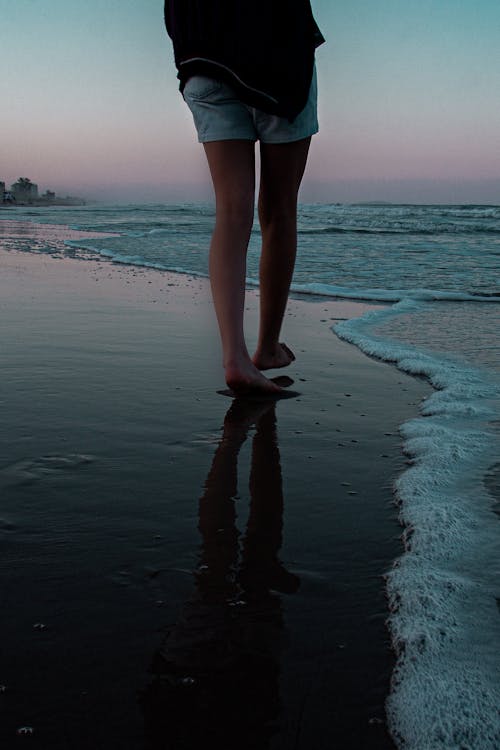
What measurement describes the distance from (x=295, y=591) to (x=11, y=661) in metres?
0.44

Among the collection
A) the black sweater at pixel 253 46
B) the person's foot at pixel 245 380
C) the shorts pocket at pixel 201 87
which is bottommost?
the person's foot at pixel 245 380


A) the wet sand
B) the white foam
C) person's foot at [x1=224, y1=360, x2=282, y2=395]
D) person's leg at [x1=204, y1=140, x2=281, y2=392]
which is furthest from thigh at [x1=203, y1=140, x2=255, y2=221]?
the white foam

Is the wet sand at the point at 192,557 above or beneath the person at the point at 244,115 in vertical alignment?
beneath

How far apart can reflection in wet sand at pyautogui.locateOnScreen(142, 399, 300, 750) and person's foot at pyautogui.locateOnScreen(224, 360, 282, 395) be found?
0.69 meters

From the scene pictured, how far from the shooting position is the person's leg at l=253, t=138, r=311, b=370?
2236 mm

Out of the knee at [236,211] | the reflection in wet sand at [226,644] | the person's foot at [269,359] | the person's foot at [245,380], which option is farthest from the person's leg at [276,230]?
the reflection in wet sand at [226,644]

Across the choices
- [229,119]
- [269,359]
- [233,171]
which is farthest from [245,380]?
[229,119]

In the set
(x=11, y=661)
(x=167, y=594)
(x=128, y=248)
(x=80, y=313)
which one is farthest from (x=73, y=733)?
(x=128, y=248)

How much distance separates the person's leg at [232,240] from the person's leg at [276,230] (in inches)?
3.8

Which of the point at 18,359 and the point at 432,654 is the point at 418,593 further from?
the point at 18,359

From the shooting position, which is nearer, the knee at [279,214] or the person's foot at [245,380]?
the person's foot at [245,380]

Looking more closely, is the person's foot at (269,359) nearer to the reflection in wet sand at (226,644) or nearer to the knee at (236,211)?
the knee at (236,211)

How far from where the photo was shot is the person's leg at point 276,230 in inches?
88.0

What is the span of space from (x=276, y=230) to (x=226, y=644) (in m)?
1.64
